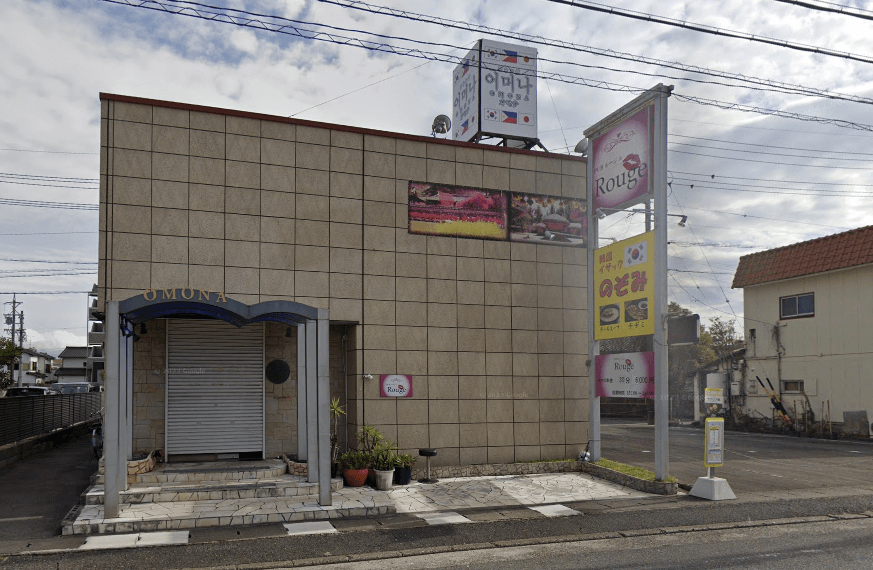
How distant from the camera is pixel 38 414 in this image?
21703 mm

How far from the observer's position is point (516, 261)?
16.0 meters

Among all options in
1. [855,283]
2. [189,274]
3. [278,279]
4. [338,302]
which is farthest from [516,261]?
[855,283]

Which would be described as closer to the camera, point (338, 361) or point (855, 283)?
point (338, 361)

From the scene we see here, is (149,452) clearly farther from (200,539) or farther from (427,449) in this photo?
(427,449)

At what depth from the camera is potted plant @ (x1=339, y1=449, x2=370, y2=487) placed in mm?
Answer: 13391

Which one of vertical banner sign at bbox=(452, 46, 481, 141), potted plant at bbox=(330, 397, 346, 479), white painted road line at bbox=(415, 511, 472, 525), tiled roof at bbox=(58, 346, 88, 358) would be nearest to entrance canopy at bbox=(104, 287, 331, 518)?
potted plant at bbox=(330, 397, 346, 479)

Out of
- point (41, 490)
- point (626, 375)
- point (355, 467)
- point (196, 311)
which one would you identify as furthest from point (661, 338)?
point (41, 490)

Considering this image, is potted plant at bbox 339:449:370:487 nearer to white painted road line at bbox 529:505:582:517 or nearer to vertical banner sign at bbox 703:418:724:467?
white painted road line at bbox 529:505:582:517

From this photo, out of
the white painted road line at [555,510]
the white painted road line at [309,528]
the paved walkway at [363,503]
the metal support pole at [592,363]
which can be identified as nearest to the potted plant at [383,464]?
the paved walkway at [363,503]

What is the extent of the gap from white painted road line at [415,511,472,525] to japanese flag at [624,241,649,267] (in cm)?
632

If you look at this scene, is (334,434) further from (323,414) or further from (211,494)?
(211,494)

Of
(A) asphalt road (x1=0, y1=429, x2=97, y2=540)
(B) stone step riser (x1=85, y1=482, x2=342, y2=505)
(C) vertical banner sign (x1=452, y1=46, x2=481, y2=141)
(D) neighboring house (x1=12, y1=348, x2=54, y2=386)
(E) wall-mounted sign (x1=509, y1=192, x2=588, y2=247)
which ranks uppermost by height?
(C) vertical banner sign (x1=452, y1=46, x2=481, y2=141)

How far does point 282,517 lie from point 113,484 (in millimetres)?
2659

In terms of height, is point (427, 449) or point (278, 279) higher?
point (278, 279)
